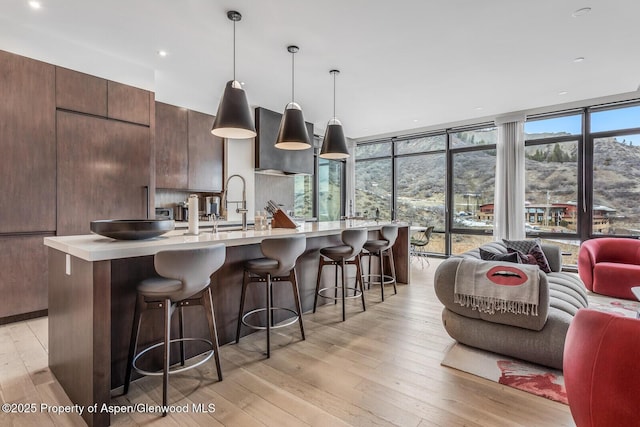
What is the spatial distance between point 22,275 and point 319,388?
3266 mm

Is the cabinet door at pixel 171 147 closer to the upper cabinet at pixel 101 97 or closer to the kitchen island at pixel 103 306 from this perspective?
the upper cabinet at pixel 101 97

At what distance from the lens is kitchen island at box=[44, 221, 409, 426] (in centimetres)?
164

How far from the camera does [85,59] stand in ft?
11.6

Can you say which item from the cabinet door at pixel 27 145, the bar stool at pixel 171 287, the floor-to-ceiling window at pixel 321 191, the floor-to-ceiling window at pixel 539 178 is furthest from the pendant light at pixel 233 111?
the floor-to-ceiling window at pixel 539 178

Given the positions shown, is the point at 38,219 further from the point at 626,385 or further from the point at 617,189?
the point at 617,189

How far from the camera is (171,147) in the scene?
182 inches

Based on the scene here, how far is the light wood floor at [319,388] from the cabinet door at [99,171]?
129cm

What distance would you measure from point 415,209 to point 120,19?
6.28 meters

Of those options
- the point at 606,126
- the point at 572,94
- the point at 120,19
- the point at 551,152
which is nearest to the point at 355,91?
the point at 120,19

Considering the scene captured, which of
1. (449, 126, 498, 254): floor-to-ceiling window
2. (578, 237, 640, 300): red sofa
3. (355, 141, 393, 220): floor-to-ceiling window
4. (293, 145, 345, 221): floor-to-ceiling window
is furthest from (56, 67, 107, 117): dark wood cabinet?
(578, 237, 640, 300): red sofa

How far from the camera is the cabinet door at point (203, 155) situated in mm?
4891

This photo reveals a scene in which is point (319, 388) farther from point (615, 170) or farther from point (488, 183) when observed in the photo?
point (615, 170)

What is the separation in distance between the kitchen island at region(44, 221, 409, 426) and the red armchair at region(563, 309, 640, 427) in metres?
1.98

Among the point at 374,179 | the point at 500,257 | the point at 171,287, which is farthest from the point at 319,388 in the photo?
the point at 374,179
